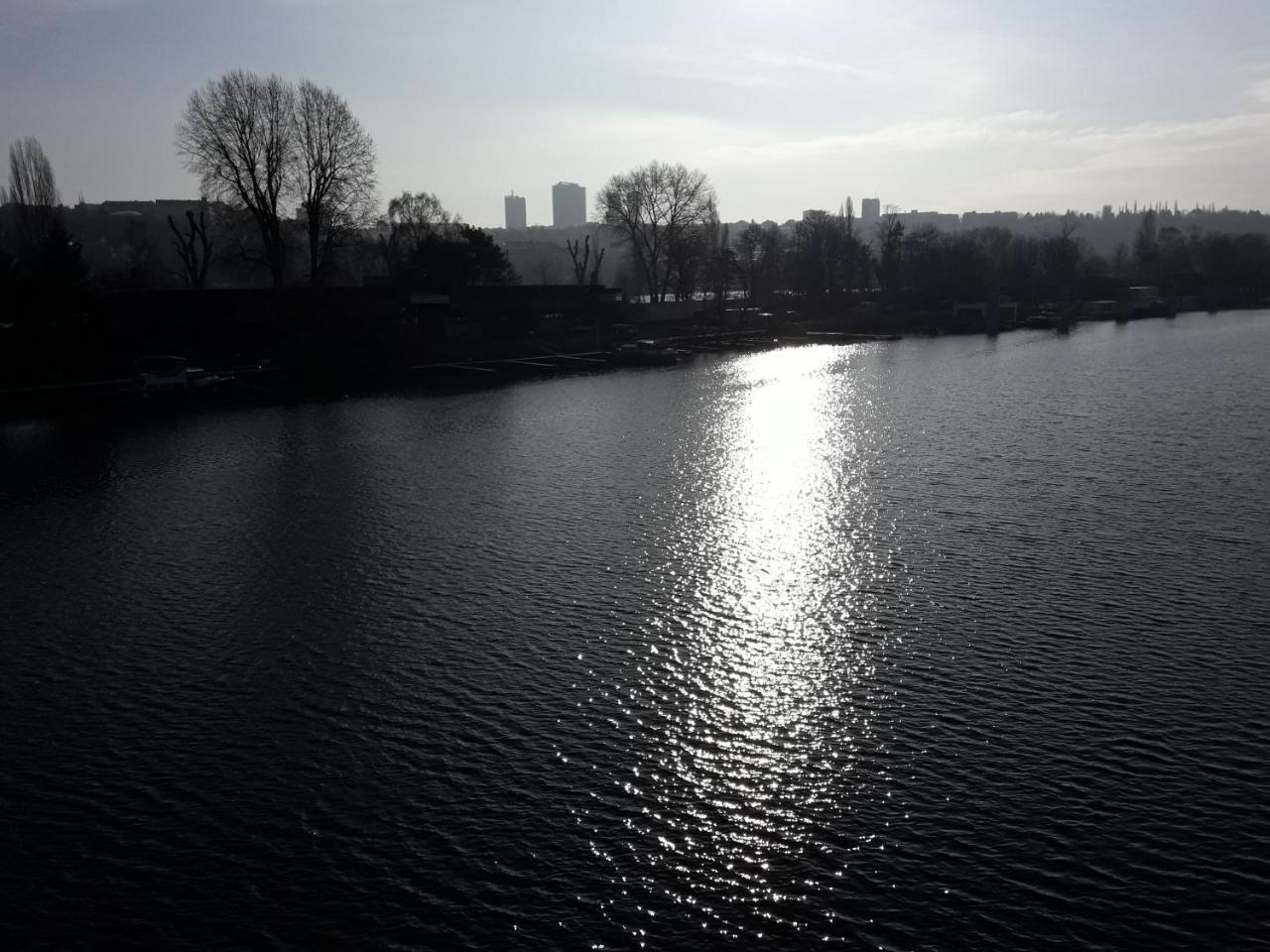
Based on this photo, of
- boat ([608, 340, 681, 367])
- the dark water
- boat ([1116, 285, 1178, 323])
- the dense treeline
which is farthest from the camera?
boat ([1116, 285, 1178, 323])

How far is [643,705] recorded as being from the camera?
16.7m

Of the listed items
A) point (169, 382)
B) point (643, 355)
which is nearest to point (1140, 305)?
point (643, 355)

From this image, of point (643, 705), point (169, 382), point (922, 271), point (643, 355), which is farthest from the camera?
point (922, 271)

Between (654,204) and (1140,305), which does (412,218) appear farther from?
(1140,305)

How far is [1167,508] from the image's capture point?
2755 centimetres

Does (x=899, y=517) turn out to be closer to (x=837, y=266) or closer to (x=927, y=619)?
(x=927, y=619)

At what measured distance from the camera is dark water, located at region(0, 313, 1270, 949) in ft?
38.3

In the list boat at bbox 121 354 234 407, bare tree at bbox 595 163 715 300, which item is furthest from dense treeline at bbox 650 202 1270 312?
boat at bbox 121 354 234 407

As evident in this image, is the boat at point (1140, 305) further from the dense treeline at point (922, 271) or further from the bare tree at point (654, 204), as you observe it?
the bare tree at point (654, 204)

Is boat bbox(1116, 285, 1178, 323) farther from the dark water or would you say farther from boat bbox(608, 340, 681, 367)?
the dark water

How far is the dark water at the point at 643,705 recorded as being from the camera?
11.7 metres

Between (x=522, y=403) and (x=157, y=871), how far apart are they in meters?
41.1

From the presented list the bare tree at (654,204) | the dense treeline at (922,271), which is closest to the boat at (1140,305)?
the dense treeline at (922,271)

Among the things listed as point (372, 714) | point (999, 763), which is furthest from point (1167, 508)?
point (372, 714)
